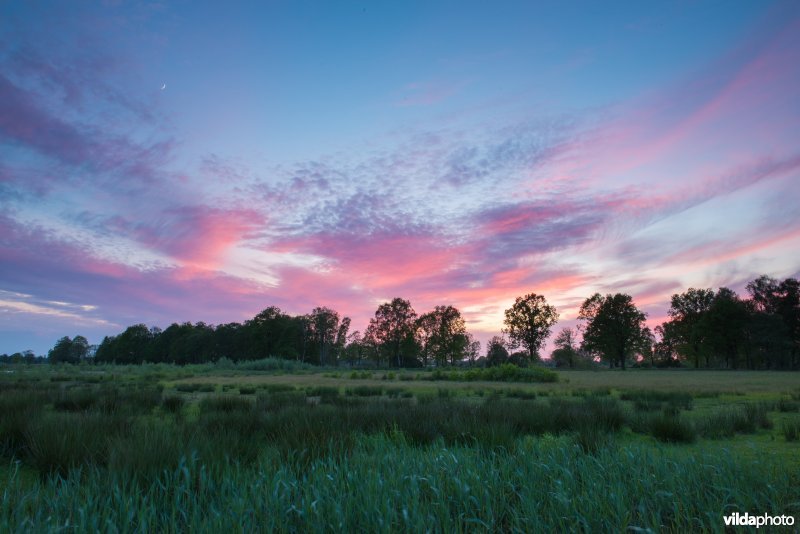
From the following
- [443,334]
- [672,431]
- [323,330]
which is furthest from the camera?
[323,330]

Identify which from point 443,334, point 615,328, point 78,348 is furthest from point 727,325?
point 78,348

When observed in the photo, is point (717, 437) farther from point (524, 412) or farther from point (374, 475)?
point (374, 475)

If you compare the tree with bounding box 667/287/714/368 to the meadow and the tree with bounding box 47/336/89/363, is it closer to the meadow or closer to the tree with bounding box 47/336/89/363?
the meadow

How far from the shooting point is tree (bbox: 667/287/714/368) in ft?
278

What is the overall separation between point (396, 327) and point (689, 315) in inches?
2454

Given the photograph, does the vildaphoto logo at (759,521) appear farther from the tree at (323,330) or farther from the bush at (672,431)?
the tree at (323,330)

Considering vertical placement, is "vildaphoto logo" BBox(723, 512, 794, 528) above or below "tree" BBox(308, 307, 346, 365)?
below

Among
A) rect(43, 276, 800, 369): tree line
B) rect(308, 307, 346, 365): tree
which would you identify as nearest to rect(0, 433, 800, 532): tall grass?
rect(43, 276, 800, 369): tree line

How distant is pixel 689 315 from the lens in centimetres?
8744

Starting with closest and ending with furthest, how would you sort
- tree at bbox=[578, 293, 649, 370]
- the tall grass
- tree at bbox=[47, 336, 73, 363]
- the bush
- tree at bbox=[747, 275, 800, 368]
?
the tall grass
the bush
tree at bbox=[747, 275, 800, 368]
tree at bbox=[578, 293, 649, 370]
tree at bbox=[47, 336, 73, 363]

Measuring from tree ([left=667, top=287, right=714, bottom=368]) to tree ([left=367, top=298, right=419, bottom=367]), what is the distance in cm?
5682

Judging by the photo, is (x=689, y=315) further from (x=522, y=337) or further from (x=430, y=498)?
(x=430, y=498)

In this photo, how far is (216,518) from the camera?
265 cm

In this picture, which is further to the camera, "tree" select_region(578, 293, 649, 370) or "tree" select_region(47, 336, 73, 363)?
"tree" select_region(47, 336, 73, 363)
